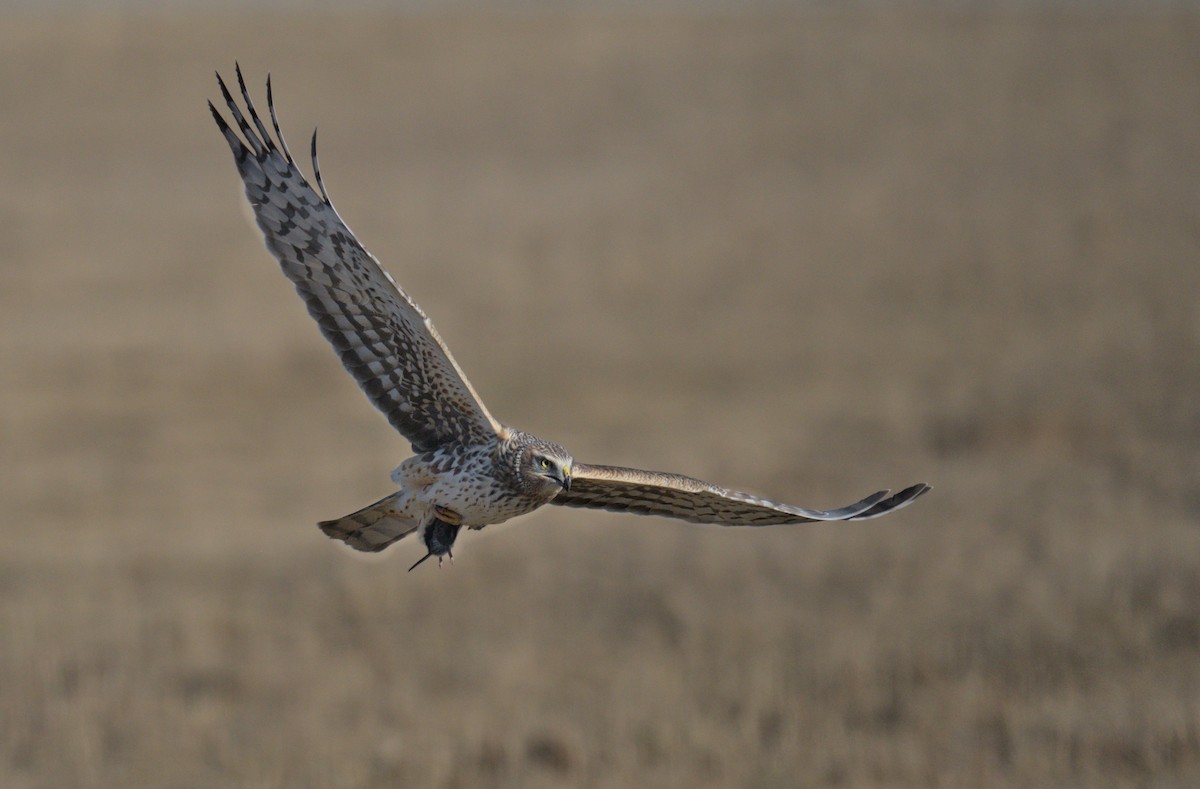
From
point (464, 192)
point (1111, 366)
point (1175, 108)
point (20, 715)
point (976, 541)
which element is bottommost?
point (20, 715)

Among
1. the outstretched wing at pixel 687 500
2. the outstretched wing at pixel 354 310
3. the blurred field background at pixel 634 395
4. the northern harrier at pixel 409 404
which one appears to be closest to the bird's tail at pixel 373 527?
the northern harrier at pixel 409 404

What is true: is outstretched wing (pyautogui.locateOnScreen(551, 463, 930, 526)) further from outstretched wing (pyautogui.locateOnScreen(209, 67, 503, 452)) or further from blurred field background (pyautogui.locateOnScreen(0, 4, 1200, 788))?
blurred field background (pyautogui.locateOnScreen(0, 4, 1200, 788))

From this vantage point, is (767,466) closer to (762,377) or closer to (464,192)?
(762,377)

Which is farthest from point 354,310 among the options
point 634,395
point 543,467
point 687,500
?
point 634,395

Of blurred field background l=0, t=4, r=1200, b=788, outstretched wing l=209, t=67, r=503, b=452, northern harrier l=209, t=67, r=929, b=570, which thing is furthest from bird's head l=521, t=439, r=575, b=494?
blurred field background l=0, t=4, r=1200, b=788

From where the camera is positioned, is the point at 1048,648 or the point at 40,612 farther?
the point at 40,612

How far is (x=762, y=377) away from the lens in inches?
730

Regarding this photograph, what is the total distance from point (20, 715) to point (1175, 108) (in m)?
23.5

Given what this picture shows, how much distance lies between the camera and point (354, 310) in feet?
15.4

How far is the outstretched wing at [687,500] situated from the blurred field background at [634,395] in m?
3.52

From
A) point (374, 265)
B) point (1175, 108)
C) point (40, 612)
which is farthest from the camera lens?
point (1175, 108)

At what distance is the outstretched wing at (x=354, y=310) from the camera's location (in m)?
4.58

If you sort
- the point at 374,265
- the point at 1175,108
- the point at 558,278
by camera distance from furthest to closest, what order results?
the point at 1175,108 → the point at 558,278 → the point at 374,265

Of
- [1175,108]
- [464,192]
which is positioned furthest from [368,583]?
[1175,108]
